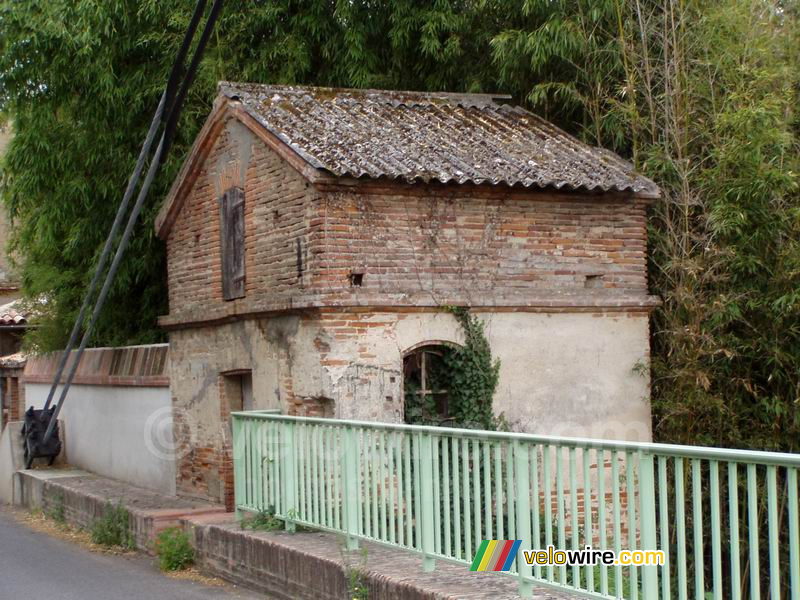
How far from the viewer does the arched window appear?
11547 millimetres

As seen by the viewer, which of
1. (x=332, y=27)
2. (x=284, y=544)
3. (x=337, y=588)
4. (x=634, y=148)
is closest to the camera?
(x=337, y=588)

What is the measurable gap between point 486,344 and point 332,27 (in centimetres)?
683

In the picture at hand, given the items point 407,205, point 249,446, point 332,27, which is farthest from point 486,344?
point 332,27

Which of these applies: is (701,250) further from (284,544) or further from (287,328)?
(284,544)

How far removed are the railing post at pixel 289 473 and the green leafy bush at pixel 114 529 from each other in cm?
354

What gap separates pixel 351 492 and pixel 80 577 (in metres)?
3.92

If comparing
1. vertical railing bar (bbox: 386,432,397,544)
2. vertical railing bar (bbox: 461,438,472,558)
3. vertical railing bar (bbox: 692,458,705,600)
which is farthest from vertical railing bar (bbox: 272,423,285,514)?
vertical railing bar (bbox: 692,458,705,600)

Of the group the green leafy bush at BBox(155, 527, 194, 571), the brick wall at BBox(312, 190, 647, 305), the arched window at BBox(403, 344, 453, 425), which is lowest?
the green leafy bush at BBox(155, 527, 194, 571)

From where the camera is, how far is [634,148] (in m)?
13.2

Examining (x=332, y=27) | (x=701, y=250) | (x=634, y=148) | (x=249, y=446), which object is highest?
(x=332, y=27)

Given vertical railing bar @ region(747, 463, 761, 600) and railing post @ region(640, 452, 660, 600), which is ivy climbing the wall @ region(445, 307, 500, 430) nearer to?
railing post @ region(640, 452, 660, 600)

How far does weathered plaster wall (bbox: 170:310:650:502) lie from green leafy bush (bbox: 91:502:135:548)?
3.71 ft

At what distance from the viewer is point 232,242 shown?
42.6 feet

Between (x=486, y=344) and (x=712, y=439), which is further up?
(x=486, y=344)
